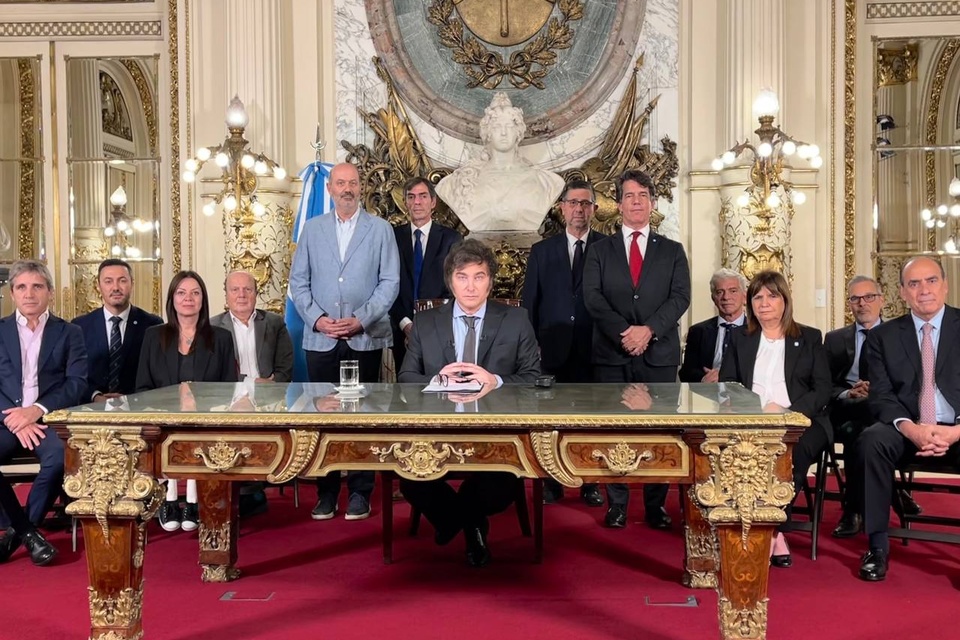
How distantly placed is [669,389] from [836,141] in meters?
4.34

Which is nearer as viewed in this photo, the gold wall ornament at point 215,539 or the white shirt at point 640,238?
the gold wall ornament at point 215,539

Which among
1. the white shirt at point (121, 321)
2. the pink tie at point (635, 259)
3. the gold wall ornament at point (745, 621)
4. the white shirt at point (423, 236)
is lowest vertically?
the gold wall ornament at point (745, 621)

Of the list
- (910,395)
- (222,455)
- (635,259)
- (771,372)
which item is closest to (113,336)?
(222,455)

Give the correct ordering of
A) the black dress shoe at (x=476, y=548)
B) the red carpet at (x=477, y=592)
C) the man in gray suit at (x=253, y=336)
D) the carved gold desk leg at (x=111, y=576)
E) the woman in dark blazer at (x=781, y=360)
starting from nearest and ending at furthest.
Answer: the carved gold desk leg at (x=111, y=576)
the red carpet at (x=477, y=592)
the black dress shoe at (x=476, y=548)
the woman in dark blazer at (x=781, y=360)
the man in gray suit at (x=253, y=336)

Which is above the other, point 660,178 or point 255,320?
point 660,178

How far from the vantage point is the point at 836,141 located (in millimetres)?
7531

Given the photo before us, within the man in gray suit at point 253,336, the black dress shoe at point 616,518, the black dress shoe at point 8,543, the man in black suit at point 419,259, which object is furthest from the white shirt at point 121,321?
the black dress shoe at point 616,518

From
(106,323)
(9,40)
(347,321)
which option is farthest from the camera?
(9,40)

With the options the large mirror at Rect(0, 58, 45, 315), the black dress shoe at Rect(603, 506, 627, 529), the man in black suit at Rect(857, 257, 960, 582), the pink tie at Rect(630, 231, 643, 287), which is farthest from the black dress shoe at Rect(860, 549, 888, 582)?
the large mirror at Rect(0, 58, 45, 315)

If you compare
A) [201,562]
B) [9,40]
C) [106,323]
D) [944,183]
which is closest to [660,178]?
[944,183]

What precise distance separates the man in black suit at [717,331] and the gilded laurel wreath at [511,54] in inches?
107

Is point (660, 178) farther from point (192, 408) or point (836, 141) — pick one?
point (192, 408)

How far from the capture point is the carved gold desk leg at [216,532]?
432 cm

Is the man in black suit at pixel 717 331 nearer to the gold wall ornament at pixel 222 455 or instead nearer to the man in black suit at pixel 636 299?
the man in black suit at pixel 636 299
